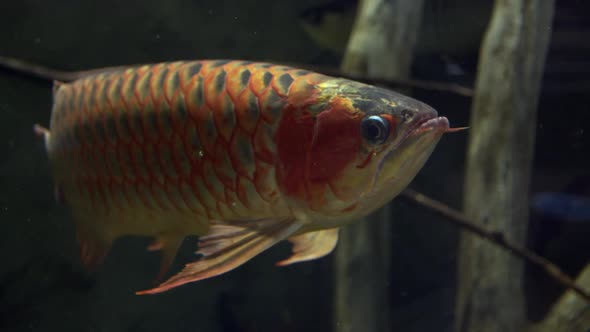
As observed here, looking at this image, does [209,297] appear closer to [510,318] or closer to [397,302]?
[397,302]

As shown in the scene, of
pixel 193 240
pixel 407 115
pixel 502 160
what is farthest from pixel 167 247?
pixel 502 160

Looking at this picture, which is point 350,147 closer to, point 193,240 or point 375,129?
point 375,129

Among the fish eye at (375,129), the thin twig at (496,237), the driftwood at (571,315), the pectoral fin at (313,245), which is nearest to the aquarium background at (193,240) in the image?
the thin twig at (496,237)

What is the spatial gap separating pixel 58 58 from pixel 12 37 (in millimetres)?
354

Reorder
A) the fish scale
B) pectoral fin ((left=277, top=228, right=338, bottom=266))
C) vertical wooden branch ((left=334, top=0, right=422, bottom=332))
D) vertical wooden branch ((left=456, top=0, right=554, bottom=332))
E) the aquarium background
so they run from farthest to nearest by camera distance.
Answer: the aquarium background < vertical wooden branch ((left=334, top=0, right=422, bottom=332)) < vertical wooden branch ((left=456, top=0, right=554, bottom=332)) < pectoral fin ((left=277, top=228, right=338, bottom=266)) < the fish scale

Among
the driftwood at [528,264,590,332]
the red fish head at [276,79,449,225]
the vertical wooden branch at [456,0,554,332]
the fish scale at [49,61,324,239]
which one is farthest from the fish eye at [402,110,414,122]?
the driftwood at [528,264,590,332]

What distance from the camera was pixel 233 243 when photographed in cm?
127

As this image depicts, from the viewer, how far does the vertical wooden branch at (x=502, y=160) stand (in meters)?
3.02

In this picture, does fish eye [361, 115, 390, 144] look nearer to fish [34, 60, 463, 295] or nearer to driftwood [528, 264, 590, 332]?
fish [34, 60, 463, 295]

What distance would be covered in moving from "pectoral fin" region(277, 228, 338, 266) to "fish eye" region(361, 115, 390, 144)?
46cm

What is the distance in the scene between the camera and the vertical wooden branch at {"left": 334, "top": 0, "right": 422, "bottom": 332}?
10.9 feet

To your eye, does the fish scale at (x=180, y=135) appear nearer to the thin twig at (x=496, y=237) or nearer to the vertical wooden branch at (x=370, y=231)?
the thin twig at (x=496, y=237)

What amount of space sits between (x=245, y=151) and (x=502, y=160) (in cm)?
219

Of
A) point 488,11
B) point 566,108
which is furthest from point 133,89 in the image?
point 566,108
